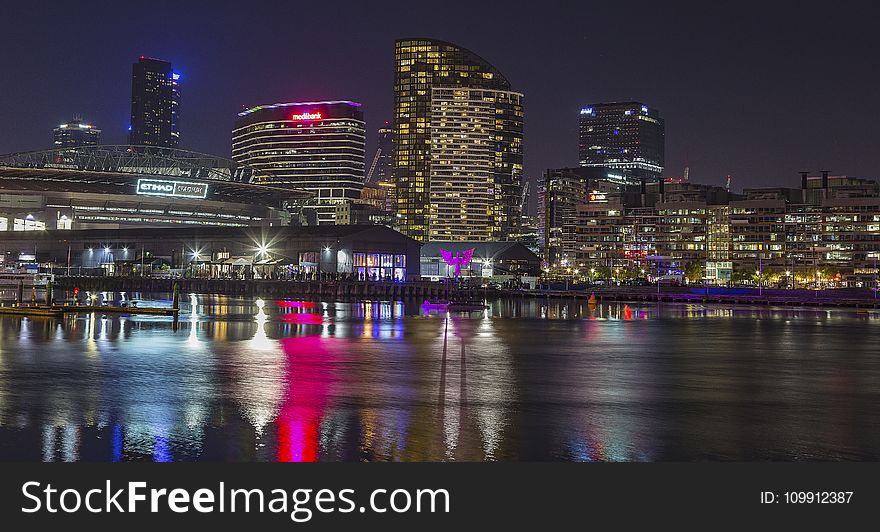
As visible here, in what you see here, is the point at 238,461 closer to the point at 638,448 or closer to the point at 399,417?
the point at 399,417

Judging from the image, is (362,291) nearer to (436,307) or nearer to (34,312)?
(436,307)

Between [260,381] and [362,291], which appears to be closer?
[260,381]

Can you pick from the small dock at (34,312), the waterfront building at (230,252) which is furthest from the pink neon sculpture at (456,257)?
the small dock at (34,312)

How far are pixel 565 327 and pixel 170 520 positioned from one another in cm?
4796

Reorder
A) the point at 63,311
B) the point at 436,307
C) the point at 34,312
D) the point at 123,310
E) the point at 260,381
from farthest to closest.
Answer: the point at 436,307 < the point at 123,310 < the point at 63,311 < the point at 34,312 < the point at 260,381

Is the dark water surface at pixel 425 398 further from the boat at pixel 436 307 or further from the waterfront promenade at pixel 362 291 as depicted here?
the waterfront promenade at pixel 362 291

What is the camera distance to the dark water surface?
1647 centimetres

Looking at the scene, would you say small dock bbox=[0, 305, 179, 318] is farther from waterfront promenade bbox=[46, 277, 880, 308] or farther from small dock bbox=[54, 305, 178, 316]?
waterfront promenade bbox=[46, 277, 880, 308]

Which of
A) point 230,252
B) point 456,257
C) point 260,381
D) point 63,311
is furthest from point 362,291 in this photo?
point 260,381

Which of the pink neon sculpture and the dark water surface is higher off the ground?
the pink neon sculpture

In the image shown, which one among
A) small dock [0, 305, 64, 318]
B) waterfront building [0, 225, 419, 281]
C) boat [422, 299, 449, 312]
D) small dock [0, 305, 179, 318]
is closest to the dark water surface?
small dock [0, 305, 64, 318]

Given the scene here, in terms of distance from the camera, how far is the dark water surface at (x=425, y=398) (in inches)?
648

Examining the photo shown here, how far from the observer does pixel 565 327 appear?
58.5 meters

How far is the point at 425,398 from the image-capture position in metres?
22.9
